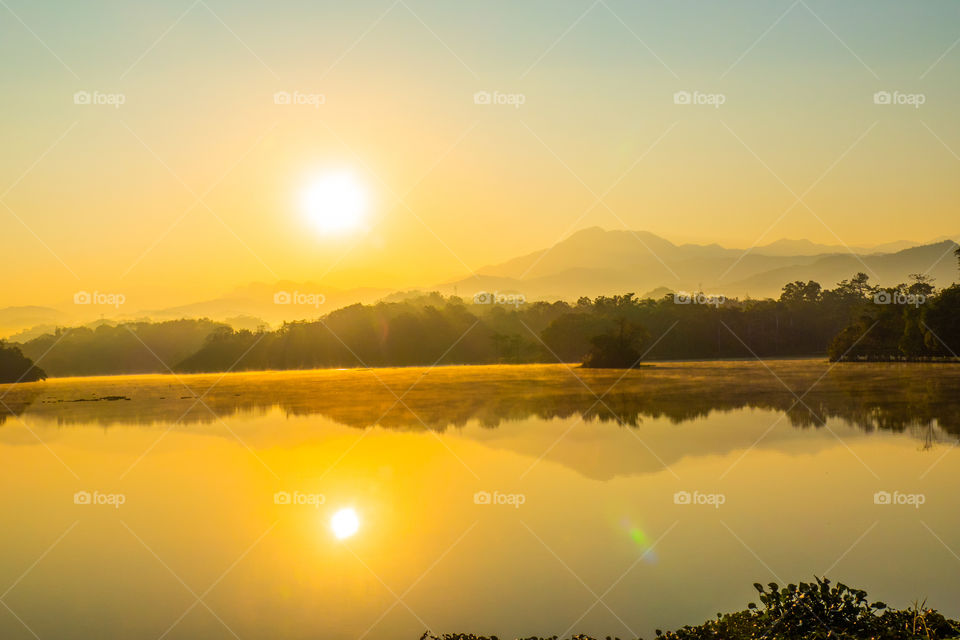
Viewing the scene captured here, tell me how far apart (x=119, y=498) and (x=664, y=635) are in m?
13.0

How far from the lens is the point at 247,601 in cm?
998

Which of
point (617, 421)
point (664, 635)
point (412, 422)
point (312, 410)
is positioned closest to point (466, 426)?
point (412, 422)

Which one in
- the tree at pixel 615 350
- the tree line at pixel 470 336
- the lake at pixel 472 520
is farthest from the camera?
the tree line at pixel 470 336

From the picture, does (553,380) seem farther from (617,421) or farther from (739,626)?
(739,626)
